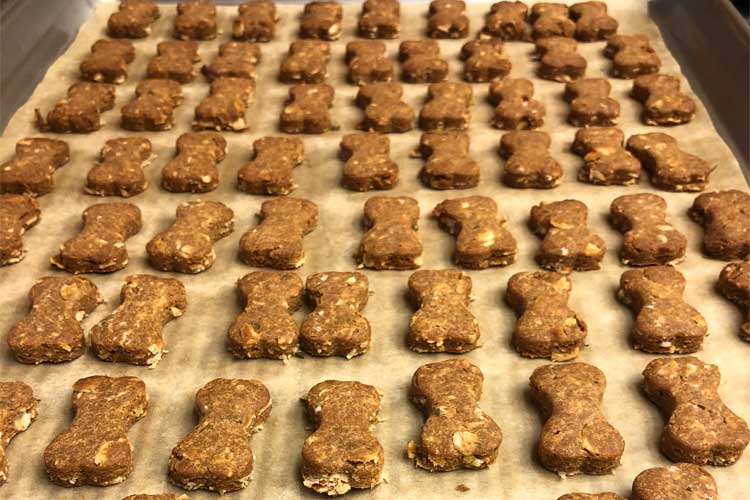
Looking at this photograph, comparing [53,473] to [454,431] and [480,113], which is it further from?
[480,113]

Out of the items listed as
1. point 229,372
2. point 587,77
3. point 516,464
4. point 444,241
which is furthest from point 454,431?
point 587,77

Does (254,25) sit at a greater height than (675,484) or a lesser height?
lesser

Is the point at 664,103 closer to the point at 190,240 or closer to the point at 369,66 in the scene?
the point at 369,66

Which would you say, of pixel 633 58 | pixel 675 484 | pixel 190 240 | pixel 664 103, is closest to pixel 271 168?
pixel 190 240

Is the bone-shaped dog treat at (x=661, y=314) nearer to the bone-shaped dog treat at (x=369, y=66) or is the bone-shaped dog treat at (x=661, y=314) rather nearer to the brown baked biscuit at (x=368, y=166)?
the brown baked biscuit at (x=368, y=166)

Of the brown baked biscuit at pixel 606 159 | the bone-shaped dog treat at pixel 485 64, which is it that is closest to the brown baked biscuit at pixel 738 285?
the brown baked biscuit at pixel 606 159

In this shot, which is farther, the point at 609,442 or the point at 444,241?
the point at 444,241
